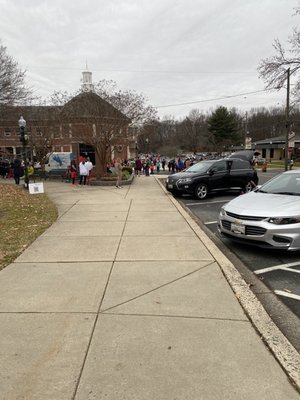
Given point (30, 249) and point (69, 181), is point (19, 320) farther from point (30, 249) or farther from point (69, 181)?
point (69, 181)

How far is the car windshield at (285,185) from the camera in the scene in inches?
262

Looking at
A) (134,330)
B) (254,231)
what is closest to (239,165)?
(254,231)

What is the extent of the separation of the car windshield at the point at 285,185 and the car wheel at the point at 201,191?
5.53m

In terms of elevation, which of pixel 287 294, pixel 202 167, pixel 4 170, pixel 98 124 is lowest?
pixel 287 294

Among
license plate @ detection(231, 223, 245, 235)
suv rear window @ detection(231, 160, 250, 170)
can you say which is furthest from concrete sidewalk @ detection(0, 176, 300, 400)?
suv rear window @ detection(231, 160, 250, 170)

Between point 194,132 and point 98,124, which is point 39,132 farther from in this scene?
point 194,132

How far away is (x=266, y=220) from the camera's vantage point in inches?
219

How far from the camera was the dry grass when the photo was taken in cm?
586

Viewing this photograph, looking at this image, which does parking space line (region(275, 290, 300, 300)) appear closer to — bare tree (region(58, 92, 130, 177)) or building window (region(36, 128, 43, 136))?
bare tree (region(58, 92, 130, 177))

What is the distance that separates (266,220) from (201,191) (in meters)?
7.62

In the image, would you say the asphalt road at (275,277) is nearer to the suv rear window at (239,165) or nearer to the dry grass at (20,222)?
the dry grass at (20,222)

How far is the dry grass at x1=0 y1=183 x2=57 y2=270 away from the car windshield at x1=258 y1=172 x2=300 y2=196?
16.2 ft

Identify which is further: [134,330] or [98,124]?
[98,124]

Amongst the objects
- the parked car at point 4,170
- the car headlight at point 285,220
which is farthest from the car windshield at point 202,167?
the parked car at point 4,170
